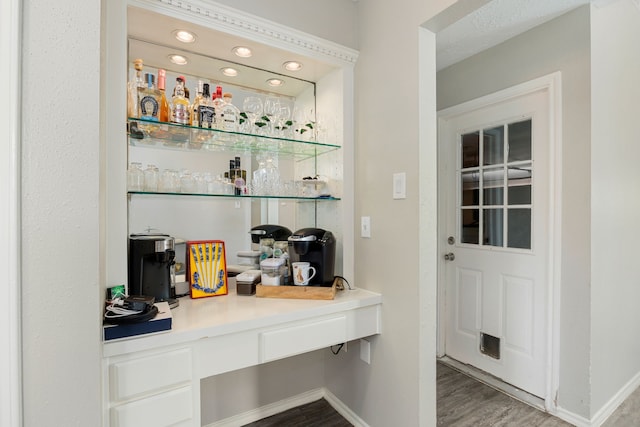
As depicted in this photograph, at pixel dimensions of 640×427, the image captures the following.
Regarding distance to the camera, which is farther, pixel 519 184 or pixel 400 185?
pixel 519 184

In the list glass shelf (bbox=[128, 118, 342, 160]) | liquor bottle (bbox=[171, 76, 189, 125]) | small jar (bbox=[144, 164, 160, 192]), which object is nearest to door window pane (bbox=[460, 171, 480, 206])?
glass shelf (bbox=[128, 118, 342, 160])

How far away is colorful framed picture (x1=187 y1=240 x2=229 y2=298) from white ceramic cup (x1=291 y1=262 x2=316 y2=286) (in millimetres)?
386

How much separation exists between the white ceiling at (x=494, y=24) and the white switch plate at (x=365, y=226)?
1199mm

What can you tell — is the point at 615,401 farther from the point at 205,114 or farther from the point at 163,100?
the point at 163,100

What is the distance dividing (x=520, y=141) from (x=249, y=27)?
79.1 inches

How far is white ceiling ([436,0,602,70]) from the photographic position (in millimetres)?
1908

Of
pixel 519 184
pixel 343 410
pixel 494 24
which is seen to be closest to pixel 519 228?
pixel 519 184

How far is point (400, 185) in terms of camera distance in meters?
1.58

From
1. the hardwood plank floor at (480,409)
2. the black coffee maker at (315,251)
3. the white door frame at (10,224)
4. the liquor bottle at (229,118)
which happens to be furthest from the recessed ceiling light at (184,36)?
the hardwood plank floor at (480,409)

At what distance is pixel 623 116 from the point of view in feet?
7.13

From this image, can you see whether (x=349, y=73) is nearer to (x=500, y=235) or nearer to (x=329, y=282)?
(x=329, y=282)

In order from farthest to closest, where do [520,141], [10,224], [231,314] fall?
[520,141] → [231,314] → [10,224]

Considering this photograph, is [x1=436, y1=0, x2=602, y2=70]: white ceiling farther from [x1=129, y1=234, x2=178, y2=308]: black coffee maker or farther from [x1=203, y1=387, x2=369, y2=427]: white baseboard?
[x1=203, y1=387, x2=369, y2=427]: white baseboard

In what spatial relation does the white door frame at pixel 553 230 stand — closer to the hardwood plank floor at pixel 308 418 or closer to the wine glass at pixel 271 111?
the hardwood plank floor at pixel 308 418
